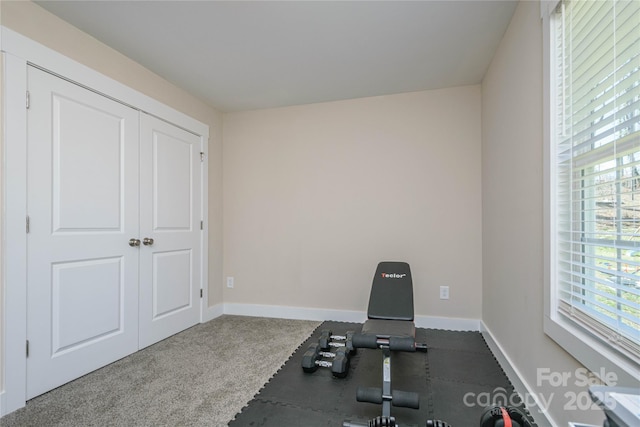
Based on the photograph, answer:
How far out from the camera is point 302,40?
7.62 ft

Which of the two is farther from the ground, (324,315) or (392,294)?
(392,294)

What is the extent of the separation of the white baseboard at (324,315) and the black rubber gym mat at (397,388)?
37 centimetres

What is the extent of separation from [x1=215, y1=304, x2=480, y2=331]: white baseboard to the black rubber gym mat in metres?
0.37

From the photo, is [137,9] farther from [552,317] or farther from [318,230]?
[552,317]

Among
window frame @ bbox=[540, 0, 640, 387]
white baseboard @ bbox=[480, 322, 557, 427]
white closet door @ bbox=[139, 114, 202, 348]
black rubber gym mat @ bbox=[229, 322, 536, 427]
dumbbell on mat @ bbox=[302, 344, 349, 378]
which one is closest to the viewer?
window frame @ bbox=[540, 0, 640, 387]

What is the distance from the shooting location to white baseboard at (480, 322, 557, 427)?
1.54 m

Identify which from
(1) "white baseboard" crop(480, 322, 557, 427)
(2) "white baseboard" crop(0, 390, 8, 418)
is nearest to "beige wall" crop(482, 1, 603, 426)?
(1) "white baseboard" crop(480, 322, 557, 427)

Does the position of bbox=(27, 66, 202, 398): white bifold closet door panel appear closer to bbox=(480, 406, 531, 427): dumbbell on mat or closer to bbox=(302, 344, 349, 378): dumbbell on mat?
bbox=(302, 344, 349, 378): dumbbell on mat

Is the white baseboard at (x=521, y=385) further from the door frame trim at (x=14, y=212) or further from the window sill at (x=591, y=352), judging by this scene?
the door frame trim at (x=14, y=212)

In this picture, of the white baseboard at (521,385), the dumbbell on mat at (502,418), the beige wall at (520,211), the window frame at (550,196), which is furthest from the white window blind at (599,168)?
the white baseboard at (521,385)

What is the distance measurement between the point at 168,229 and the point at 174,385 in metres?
1.44

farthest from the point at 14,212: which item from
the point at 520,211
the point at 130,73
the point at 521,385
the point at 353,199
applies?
the point at 521,385

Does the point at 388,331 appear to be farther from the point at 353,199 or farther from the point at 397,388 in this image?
the point at 353,199

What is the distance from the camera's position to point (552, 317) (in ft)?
4.83
